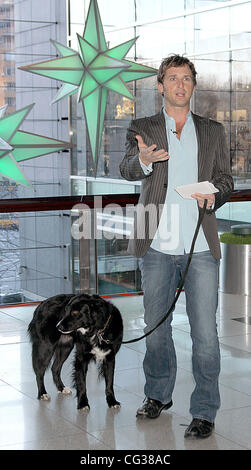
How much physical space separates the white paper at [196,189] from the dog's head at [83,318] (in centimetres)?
89

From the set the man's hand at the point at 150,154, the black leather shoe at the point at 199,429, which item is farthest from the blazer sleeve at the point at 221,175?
the black leather shoe at the point at 199,429

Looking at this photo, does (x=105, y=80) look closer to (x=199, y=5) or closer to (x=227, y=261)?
(x=227, y=261)

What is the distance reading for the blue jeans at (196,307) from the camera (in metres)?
3.92

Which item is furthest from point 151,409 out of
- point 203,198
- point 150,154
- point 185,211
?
point 150,154

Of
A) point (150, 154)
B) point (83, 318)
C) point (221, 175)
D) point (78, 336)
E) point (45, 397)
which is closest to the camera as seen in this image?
point (150, 154)

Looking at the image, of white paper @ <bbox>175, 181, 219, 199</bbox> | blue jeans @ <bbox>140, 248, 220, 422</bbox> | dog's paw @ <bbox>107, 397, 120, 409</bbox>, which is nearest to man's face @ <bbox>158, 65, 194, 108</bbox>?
white paper @ <bbox>175, 181, 219, 199</bbox>

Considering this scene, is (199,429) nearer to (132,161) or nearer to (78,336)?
(78,336)

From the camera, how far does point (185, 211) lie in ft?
12.8

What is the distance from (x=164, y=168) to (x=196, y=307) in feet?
2.30

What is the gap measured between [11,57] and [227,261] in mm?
14980

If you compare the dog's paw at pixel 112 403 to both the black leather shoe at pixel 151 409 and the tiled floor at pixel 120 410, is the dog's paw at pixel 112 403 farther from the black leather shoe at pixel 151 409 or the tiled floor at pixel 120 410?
the black leather shoe at pixel 151 409

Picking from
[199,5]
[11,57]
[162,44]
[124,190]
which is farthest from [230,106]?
[11,57]

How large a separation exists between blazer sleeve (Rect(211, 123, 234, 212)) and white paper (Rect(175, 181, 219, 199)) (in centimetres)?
6

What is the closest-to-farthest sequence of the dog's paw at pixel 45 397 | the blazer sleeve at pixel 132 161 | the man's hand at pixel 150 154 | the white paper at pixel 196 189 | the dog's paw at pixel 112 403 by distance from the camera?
1. the man's hand at pixel 150 154
2. the white paper at pixel 196 189
3. the blazer sleeve at pixel 132 161
4. the dog's paw at pixel 112 403
5. the dog's paw at pixel 45 397
